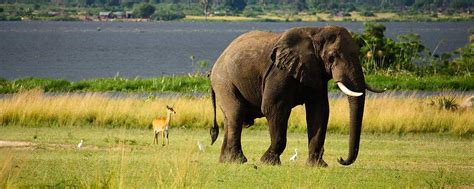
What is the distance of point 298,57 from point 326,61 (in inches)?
17.1

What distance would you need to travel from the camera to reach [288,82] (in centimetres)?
2031

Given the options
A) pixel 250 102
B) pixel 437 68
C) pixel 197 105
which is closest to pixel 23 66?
pixel 437 68

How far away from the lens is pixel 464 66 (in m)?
55.5

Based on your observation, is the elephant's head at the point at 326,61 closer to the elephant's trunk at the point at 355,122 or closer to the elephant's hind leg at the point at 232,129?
the elephant's trunk at the point at 355,122

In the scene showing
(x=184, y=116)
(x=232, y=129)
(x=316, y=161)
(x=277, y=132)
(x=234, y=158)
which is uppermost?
(x=277, y=132)

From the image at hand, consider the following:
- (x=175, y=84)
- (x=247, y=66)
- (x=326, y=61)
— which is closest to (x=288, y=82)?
(x=326, y=61)

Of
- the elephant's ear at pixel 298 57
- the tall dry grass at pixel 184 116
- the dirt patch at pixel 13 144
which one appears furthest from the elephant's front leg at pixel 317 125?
the tall dry grass at pixel 184 116

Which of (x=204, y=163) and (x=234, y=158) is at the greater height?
(x=204, y=163)

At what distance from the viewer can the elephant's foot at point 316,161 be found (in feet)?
66.5

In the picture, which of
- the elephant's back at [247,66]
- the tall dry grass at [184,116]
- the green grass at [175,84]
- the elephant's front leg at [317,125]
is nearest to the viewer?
the elephant's front leg at [317,125]

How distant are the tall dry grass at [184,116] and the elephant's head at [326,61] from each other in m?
8.42

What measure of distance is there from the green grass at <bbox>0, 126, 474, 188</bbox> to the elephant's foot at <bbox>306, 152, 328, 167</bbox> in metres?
0.14

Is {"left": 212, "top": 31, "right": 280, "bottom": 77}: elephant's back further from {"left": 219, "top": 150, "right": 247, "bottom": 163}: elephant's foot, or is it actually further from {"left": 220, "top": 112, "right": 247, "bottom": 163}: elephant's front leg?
{"left": 219, "top": 150, "right": 247, "bottom": 163}: elephant's foot

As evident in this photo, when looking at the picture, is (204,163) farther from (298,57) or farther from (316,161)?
(298,57)
